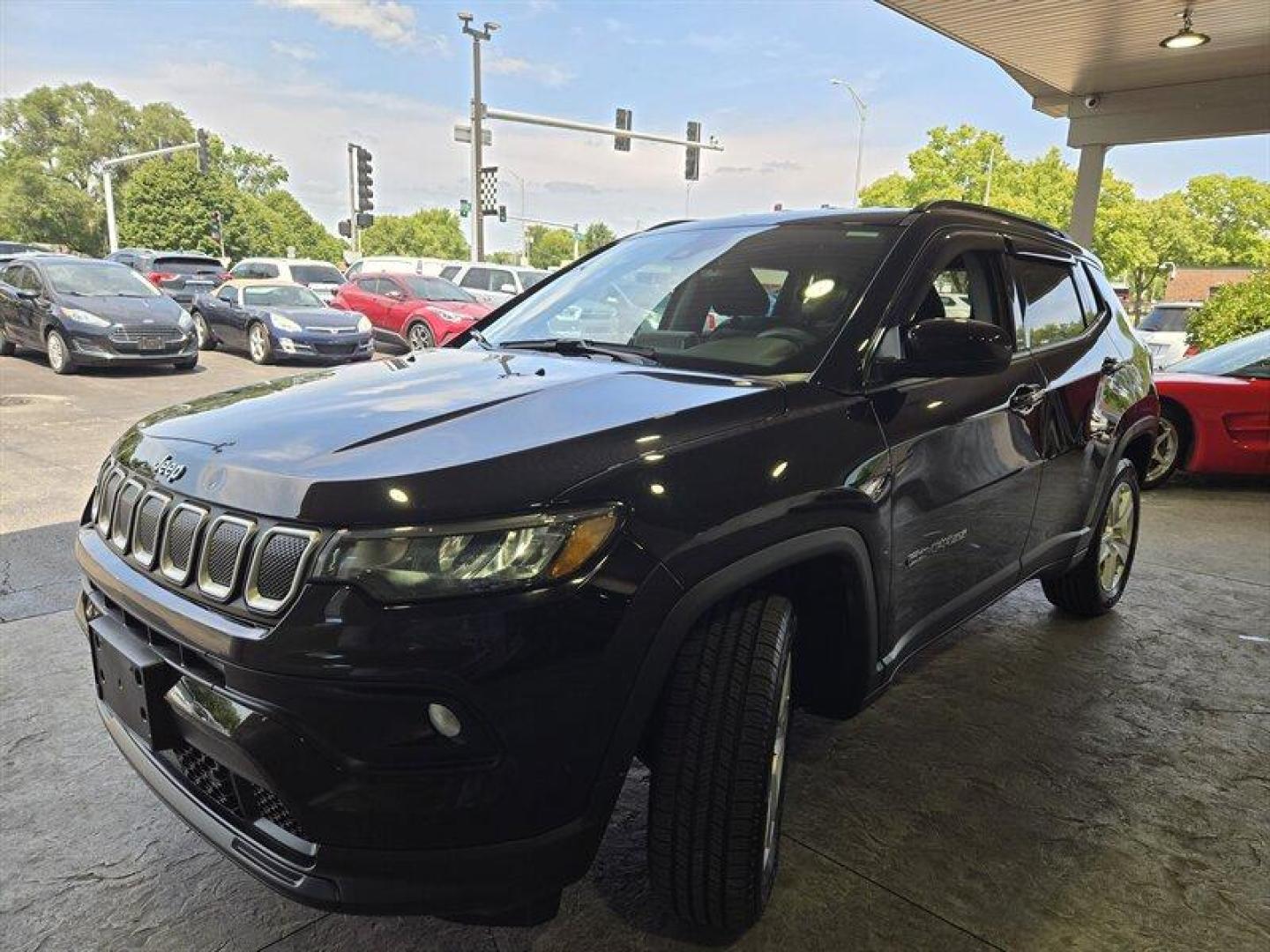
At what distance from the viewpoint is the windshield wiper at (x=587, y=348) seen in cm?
249

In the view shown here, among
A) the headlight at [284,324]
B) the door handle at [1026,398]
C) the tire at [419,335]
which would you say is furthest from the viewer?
the tire at [419,335]

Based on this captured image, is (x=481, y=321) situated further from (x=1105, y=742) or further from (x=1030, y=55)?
(x=1030, y=55)

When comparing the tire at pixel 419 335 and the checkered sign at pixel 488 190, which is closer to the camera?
the tire at pixel 419 335

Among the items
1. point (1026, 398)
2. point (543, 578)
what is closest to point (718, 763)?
point (543, 578)

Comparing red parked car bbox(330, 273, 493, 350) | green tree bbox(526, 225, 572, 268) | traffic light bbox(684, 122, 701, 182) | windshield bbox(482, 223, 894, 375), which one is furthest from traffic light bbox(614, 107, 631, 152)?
green tree bbox(526, 225, 572, 268)

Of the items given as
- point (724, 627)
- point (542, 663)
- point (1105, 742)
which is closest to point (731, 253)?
point (724, 627)

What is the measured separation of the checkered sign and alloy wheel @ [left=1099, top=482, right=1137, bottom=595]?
68.8 feet

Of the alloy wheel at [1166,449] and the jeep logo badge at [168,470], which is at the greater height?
the jeep logo badge at [168,470]

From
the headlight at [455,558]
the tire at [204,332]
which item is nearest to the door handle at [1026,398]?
the headlight at [455,558]

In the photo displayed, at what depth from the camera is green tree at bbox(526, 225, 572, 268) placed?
112m

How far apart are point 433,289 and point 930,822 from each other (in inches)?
528

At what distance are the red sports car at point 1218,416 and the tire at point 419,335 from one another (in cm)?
1003

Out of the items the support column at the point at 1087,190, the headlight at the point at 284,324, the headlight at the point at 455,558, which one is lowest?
the headlight at the point at 284,324

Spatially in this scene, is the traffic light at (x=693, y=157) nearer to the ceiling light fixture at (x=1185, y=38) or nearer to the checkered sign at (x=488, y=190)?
the checkered sign at (x=488, y=190)
